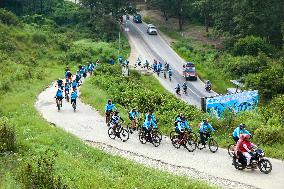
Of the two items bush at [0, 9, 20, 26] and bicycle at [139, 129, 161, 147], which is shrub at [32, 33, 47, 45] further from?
bicycle at [139, 129, 161, 147]

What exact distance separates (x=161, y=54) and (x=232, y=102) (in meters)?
37.3

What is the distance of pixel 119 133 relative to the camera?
24891mm

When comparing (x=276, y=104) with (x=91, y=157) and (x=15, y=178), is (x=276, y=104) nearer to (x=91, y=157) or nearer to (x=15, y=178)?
(x=91, y=157)

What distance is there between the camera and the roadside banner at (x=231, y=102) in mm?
32531

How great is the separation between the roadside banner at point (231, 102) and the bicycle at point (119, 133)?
27.7ft

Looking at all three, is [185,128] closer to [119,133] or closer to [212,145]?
[212,145]

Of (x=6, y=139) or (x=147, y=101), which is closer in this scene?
(x=6, y=139)

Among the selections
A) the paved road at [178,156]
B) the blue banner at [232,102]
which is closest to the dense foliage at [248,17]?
the blue banner at [232,102]

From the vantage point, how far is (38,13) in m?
82.7

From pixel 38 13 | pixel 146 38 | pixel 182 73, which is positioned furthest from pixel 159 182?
pixel 38 13

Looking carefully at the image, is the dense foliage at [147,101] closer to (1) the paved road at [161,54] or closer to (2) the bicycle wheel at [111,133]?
(2) the bicycle wheel at [111,133]

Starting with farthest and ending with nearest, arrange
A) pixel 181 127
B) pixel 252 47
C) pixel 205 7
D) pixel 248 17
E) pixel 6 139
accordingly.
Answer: pixel 205 7, pixel 248 17, pixel 252 47, pixel 181 127, pixel 6 139

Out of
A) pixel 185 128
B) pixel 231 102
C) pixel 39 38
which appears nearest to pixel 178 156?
pixel 185 128

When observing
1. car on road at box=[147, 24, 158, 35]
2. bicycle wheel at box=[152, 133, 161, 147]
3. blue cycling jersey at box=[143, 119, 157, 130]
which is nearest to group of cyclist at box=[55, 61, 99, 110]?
→ blue cycling jersey at box=[143, 119, 157, 130]
